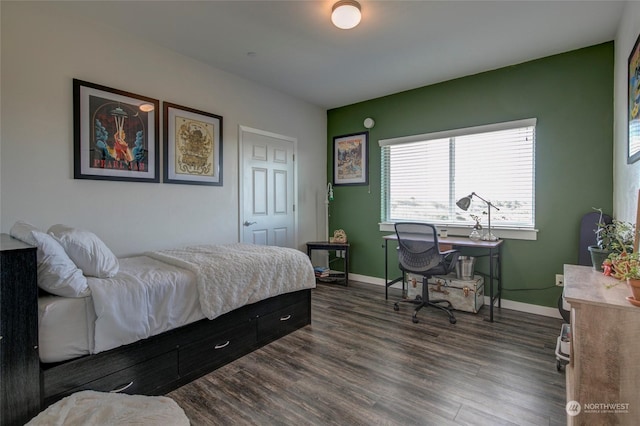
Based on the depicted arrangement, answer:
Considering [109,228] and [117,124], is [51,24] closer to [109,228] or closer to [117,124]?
[117,124]

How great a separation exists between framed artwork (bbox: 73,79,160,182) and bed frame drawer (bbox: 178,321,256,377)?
1.64 meters

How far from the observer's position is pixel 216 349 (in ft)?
7.34

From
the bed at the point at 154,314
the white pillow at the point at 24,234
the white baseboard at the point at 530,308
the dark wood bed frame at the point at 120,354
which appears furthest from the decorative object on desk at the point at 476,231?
the white pillow at the point at 24,234

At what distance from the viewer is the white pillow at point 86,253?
1.78m

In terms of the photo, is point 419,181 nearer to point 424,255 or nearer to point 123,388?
point 424,255

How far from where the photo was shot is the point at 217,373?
217 cm

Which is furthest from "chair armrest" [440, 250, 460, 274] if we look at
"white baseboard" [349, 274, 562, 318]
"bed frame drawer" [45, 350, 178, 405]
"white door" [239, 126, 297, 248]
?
"bed frame drawer" [45, 350, 178, 405]

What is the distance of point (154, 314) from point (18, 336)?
60 cm

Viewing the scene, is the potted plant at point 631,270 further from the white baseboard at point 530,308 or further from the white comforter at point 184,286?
the white comforter at point 184,286

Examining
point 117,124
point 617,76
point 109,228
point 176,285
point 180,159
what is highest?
point 617,76

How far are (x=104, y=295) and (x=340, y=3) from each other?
2.45 m

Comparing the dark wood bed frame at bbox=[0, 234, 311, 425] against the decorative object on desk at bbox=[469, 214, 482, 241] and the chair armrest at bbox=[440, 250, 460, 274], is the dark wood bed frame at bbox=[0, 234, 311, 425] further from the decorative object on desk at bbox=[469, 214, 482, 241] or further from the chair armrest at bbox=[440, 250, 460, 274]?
the decorative object on desk at bbox=[469, 214, 482, 241]

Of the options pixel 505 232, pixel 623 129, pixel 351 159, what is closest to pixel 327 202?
pixel 351 159

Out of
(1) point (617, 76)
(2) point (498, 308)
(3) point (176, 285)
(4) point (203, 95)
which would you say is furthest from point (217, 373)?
(1) point (617, 76)
